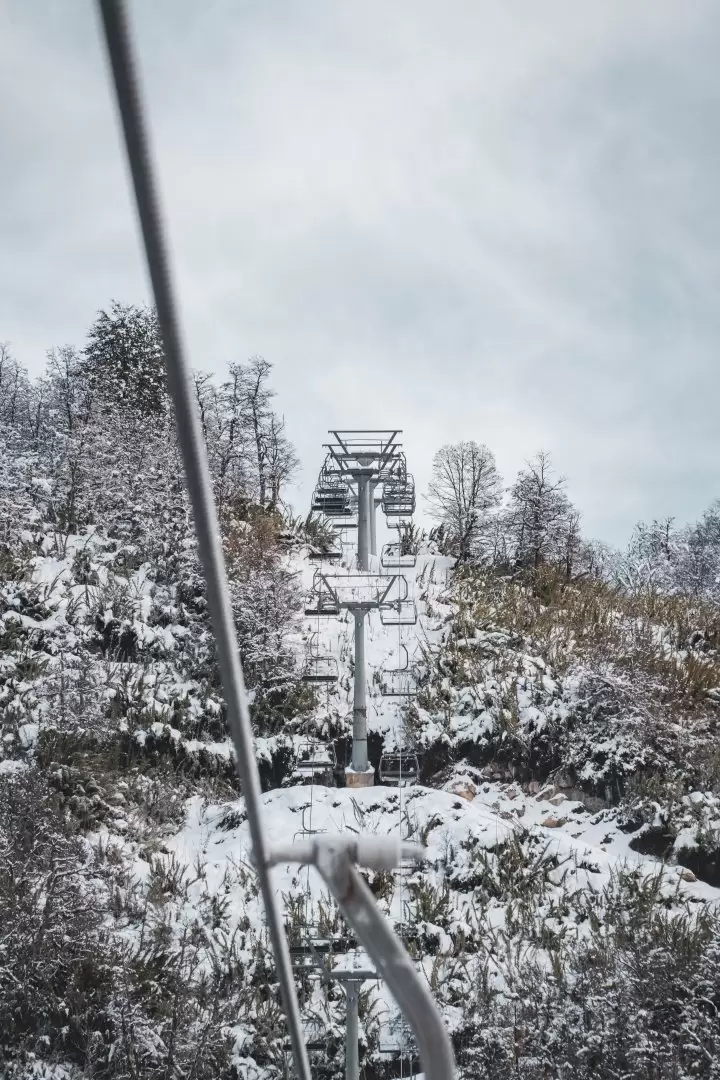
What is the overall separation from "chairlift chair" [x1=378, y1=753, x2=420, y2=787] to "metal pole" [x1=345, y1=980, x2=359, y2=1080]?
9.63ft

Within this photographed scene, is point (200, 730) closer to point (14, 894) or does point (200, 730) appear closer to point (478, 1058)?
point (14, 894)

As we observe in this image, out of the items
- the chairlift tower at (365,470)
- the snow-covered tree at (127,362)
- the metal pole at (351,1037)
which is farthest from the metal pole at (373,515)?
the snow-covered tree at (127,362)

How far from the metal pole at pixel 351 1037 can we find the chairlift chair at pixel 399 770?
9.63 ft

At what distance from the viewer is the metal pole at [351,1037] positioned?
4.15 meters

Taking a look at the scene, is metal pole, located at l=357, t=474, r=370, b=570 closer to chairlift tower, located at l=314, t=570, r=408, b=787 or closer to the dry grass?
chairlift tower, located at l=314, t=570, r=408, b=787

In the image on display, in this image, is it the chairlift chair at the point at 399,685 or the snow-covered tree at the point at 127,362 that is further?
the snow-covered tree at the point at 127,362

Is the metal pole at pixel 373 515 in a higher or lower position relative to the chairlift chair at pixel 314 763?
higher

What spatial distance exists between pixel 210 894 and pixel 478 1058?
8.87 feet

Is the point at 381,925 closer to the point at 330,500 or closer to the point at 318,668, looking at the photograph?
the point at 330,500

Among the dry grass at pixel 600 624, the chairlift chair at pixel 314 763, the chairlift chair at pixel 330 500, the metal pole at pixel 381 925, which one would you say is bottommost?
the chairlift chair at pixel 314 763

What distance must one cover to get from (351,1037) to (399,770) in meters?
3.33

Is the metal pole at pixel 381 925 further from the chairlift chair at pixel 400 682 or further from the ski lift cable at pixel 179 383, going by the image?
the chairlift chair at pixel 400 682

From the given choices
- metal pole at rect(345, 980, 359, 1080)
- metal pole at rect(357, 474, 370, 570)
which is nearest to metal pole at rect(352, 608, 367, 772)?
metal pole at rect(357, 474, 370, 570)

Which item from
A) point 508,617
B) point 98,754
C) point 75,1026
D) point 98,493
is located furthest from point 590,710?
point 98,493
